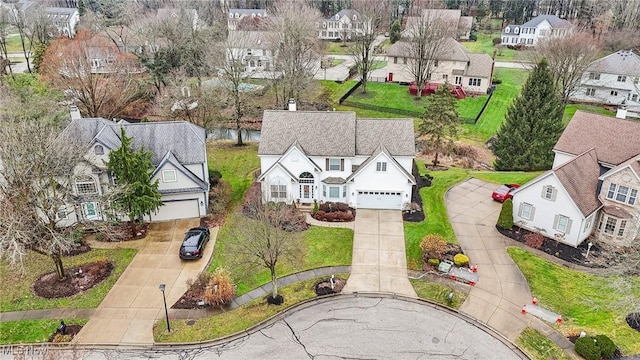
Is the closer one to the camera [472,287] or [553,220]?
[472,287]

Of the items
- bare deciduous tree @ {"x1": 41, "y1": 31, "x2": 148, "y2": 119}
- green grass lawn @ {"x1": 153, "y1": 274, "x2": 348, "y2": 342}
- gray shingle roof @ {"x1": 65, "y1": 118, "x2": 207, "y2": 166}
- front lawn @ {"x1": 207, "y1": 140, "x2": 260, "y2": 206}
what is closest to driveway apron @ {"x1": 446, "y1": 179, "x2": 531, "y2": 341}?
green grass lawn @ {"x1": 153, "y1": 274, "x2": 348, "y2": 342}

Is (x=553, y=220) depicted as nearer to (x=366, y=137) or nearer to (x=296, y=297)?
(x=366, y=137)

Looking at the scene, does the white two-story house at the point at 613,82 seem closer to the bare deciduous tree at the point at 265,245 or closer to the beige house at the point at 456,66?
the beige house at the point at 456,66

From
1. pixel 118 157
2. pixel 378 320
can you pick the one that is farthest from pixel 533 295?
pixel 118 157

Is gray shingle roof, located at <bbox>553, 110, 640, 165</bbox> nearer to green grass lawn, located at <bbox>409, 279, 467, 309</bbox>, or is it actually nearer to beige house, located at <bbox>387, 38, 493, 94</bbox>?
green grass lawn, located at <bbox>409, 279, 467, 309</bbox>

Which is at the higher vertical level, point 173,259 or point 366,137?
point 366,137
